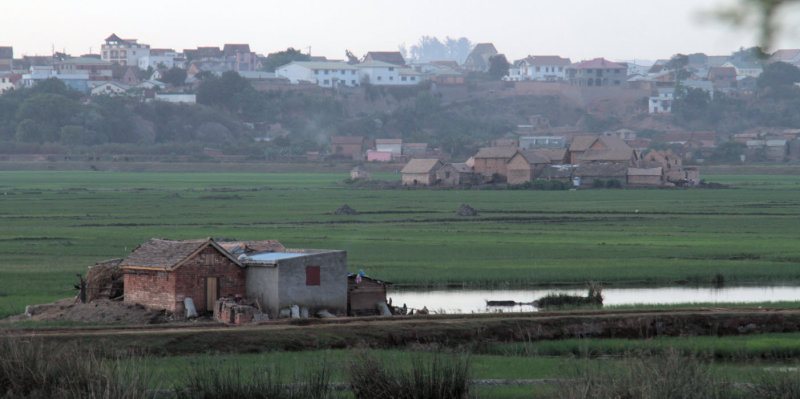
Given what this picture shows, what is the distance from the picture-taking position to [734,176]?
4712 inches

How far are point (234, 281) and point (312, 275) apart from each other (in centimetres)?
202

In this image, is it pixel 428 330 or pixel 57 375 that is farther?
pixel 428 330

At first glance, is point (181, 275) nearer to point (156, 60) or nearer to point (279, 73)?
point (279, 73)

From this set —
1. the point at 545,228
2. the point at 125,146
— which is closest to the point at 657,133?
the point at 125,146

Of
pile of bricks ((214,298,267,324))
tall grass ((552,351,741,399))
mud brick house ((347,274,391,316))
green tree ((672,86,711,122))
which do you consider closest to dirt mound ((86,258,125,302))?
pile of bricks ((214,298,267,324))

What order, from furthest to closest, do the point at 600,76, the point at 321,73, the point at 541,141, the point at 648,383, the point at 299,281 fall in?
the point at 600,76, the point at 321,73, the point at 541,141, the point at 299,281, the point at 648,383

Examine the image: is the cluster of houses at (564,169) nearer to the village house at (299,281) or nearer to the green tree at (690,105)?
the village house at (299,281)

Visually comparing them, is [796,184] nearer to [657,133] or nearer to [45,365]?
[657,133]

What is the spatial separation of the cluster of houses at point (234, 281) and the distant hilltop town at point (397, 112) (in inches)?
3098

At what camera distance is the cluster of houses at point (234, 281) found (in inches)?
1039

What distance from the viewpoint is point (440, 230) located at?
5441cm

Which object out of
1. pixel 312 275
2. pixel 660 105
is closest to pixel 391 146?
pixel 660 105

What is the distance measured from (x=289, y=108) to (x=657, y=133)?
178 feet

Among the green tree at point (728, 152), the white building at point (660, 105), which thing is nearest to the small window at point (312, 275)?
the green tree at point (728, 152)
